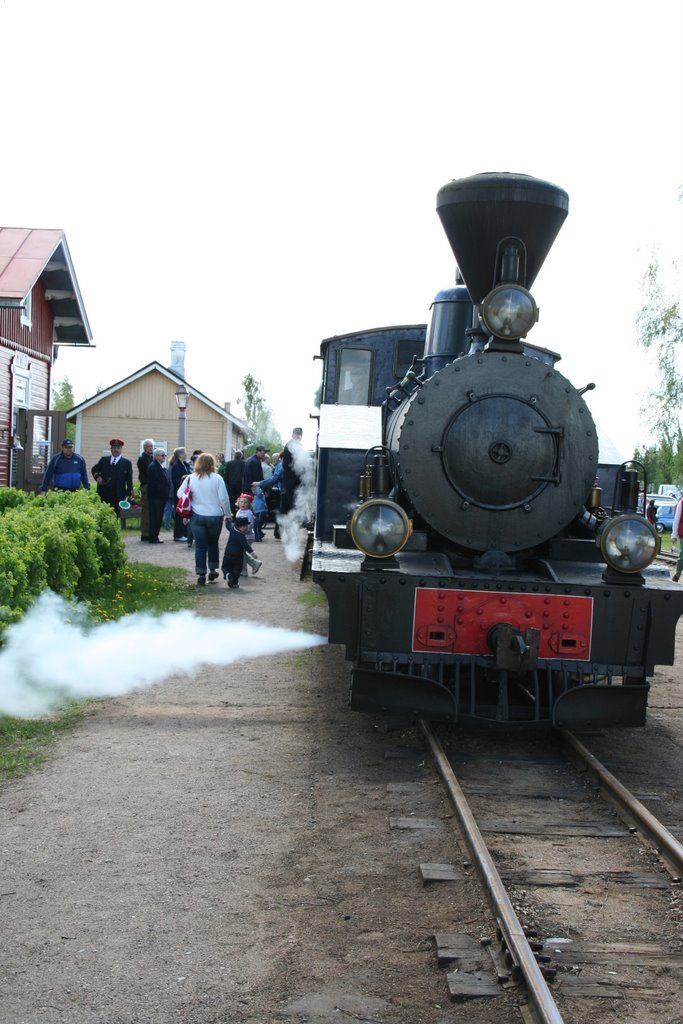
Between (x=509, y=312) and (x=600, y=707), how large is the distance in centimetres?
219

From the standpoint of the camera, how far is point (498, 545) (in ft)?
→ 18.5

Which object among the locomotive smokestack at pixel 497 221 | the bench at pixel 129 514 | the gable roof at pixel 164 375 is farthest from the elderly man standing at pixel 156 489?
the gable roof at pixel 164 375

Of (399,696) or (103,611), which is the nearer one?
(399,696)

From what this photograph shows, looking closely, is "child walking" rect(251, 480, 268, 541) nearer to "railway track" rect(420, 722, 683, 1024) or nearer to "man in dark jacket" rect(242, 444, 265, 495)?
"man in dark jacket" rect(242, 444, 265, 495)

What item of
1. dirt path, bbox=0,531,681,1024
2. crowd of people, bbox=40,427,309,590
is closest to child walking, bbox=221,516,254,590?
crowd of people, bbox=40,427,309,590

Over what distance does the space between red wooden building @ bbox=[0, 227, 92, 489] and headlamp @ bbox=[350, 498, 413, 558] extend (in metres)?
14.2

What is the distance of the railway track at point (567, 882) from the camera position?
290 cm

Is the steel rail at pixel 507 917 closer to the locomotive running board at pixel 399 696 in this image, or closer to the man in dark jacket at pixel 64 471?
the locomotive running board at pixel 399 696

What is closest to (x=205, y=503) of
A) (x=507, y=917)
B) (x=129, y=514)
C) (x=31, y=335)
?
(x=129, y=514)

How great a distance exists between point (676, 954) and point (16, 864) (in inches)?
94.4

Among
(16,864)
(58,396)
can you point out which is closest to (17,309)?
(16,864)

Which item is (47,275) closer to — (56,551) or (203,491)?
(203,491)

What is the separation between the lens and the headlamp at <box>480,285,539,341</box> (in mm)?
5480

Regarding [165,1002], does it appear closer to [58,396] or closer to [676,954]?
[676,954]
